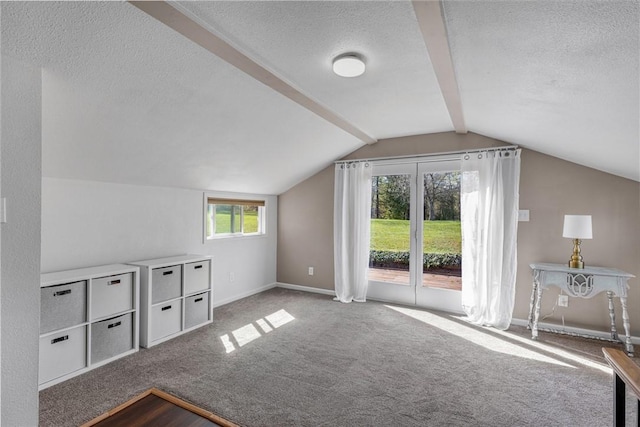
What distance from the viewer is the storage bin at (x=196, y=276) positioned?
11.1 feet

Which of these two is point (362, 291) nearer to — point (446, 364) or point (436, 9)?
point (446, 364)

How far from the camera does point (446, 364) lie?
2703 millimetres

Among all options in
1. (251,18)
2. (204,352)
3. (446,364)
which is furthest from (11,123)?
(446,364)

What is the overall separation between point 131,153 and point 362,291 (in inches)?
132

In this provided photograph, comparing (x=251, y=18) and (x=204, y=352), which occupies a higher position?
(x=251, y=18)

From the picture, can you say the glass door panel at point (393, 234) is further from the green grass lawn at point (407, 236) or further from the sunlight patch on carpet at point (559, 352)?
the sunlight patch on carpet at point (559, 352)

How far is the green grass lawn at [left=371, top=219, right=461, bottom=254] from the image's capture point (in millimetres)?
4090

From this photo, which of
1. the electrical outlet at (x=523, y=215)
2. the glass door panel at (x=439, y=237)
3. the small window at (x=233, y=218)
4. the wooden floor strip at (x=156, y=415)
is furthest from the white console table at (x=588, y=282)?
the small window at (x=233, y=218)

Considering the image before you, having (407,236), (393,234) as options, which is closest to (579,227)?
(407,236)

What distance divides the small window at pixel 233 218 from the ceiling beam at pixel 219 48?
211 cm

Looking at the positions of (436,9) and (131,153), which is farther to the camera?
Answer: (131,153)

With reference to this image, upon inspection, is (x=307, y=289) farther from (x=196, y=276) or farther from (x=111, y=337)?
(x=111, y=337)

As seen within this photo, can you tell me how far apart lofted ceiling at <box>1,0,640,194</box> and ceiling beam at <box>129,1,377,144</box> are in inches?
0.4

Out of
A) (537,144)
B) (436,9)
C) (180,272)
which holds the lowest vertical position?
(180,272)
